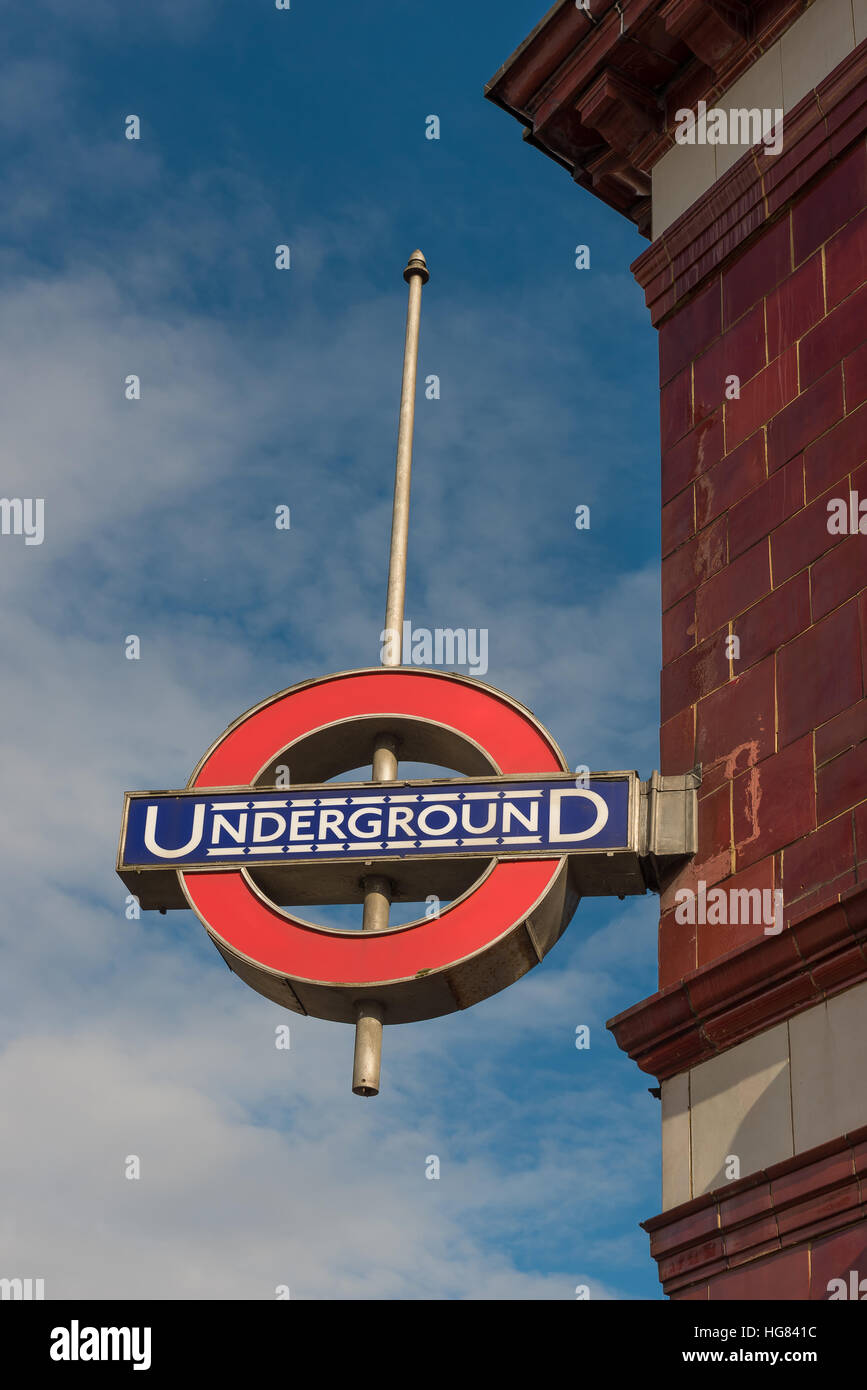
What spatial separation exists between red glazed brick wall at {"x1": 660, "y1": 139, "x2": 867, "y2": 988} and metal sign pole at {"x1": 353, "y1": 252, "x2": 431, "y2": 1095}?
176 centimetres

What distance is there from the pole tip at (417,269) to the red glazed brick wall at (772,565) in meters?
3.26

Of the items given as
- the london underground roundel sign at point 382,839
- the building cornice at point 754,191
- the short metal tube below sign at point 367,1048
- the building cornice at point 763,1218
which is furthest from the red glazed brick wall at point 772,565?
the short metal tube below sign at point 367,1048

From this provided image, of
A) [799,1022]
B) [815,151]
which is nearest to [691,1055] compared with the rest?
[799,1022]

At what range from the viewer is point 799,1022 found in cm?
989

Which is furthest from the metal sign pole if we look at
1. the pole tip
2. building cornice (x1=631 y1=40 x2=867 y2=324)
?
building cornice (x1=631 y1=40 x2=867 y2=324)

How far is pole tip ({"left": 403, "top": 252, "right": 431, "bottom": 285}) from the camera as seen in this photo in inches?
648

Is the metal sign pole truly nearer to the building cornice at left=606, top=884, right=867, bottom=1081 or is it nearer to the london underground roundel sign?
the london underground roundel sign

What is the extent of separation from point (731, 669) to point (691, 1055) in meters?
2.52

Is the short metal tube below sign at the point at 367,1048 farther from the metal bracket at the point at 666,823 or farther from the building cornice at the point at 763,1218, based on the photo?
the metal bracket at the point at 666,823

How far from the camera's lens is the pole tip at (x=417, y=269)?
54.0 feet

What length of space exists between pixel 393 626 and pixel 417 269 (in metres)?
4.28

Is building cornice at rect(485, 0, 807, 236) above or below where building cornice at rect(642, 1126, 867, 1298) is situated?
above
